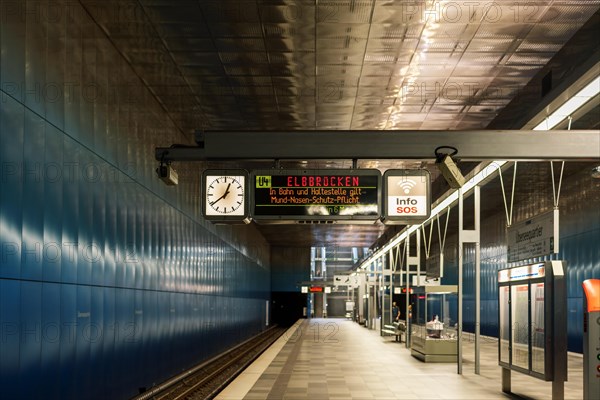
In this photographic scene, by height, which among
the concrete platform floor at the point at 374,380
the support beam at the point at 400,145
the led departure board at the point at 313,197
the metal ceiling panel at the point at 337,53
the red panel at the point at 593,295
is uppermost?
the metal ceiling panel at the point at 337,53

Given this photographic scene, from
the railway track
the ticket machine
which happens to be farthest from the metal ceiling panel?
the railway track

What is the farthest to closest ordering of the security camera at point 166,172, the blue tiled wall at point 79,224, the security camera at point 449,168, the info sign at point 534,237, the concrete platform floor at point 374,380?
the concrete platform floor at point 374,380 → the info sign at point 534,237 → the security camera at point 166,172 → the security camera at point 449,168 → the blue tiled wall at point 79,224

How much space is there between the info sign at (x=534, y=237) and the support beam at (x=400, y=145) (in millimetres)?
1350

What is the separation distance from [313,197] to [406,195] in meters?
1.28

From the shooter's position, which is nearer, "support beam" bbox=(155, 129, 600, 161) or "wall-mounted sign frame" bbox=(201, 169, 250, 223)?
"support beam" bbox=(155, 129, 600, 161)

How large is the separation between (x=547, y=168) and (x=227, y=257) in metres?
12.4

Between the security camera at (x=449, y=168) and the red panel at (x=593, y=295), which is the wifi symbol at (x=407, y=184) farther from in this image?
the red panel at (x=593, y=295)

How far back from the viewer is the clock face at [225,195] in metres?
10.1

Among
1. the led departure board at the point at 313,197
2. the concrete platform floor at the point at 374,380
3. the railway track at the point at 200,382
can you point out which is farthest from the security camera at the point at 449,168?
the railway track at the point at 200,382

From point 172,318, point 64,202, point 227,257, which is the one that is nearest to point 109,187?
point 64,202

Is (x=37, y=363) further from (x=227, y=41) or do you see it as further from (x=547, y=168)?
(x=547, y=168)

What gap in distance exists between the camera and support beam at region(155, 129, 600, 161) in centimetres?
906

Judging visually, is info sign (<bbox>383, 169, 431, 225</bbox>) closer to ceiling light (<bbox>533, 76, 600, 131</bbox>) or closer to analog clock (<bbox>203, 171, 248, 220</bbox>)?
analog clock (<bbox>203, 171, 248, 220</bbox>)

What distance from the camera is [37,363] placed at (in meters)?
8.80
